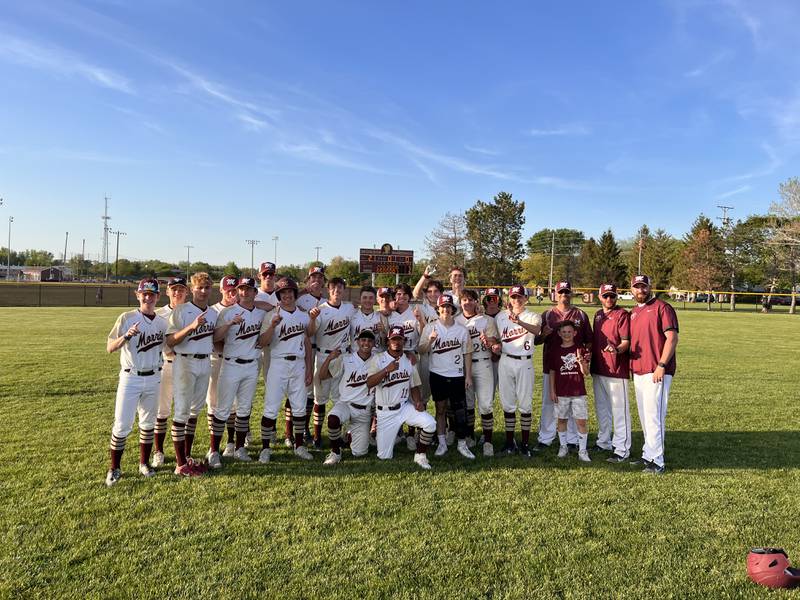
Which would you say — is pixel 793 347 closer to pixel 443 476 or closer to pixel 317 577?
pixel 443 476

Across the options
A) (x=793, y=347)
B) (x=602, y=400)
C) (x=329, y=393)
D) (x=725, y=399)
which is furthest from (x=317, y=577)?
(x=793, y=347)

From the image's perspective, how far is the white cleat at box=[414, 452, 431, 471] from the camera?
5142 millimetres

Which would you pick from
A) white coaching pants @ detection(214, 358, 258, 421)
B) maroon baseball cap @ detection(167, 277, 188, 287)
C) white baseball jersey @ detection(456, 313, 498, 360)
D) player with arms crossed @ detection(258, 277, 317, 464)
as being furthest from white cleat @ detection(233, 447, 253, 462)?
A: white baseball jersey @ detection(456, 313, 498, 360)

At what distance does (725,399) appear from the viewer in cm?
876

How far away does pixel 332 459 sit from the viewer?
17.2 ft

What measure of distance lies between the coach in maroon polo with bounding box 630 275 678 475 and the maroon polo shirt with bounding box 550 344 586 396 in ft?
1.92

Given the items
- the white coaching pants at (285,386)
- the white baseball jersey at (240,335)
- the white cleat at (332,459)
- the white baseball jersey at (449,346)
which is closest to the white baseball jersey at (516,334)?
the white baseball jersey at (449,346)

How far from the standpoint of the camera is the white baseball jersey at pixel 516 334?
5.70m

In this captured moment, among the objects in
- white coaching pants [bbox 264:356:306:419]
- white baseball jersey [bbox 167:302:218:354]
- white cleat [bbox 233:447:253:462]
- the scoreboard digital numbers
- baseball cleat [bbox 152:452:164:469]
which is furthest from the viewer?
the scoreboard digital numbers

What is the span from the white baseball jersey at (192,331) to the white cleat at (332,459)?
5.52 ft

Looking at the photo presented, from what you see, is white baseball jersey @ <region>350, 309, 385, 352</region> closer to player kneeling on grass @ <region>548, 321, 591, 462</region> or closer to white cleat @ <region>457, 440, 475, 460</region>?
white cleat @ <region>457, 440, 475, 460</region>

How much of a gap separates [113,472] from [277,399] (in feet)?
5.46

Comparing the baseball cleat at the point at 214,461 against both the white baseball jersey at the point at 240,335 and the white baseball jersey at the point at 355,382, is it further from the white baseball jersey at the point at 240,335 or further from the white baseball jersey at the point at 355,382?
the white baseball jersey at the point at 355,382

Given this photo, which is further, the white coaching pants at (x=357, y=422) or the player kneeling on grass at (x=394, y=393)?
the white coaching pants at (x=357, y=422)
